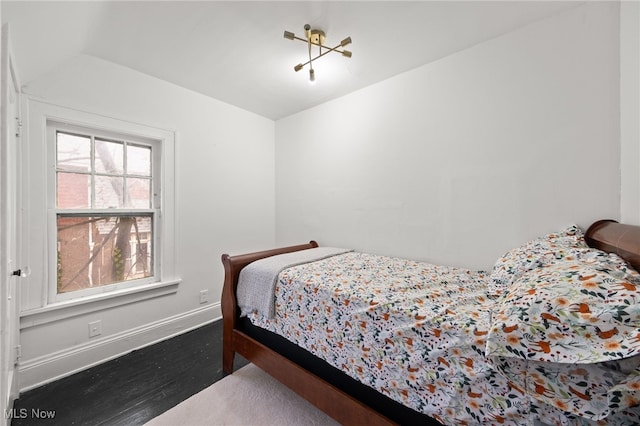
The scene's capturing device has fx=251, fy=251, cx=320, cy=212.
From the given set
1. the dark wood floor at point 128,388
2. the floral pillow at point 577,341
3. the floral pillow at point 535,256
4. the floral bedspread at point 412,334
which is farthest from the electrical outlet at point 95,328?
the floral pillow at point 535,256

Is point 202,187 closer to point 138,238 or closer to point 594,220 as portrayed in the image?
point 138,238

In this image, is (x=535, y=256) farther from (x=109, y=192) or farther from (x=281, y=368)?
(x=109, y=192)

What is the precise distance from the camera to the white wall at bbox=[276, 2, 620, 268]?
1531mm

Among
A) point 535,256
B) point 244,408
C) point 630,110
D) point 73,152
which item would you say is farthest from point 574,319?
point 73,152

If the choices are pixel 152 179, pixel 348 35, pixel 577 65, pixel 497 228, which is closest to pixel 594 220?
pixel 497 228

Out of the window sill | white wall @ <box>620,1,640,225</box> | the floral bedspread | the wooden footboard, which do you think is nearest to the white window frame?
the window sill

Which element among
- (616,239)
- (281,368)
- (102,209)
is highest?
(102,209)

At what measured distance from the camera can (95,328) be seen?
6.57 feet

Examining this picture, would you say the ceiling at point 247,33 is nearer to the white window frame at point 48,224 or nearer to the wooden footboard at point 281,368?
the white window frame at point 48,224

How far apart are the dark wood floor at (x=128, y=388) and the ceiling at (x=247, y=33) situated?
6.82 ft

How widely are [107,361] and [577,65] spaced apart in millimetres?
3969

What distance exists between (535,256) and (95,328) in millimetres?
3094

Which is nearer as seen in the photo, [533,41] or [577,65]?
[577,65]

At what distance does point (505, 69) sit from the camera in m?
1.81
